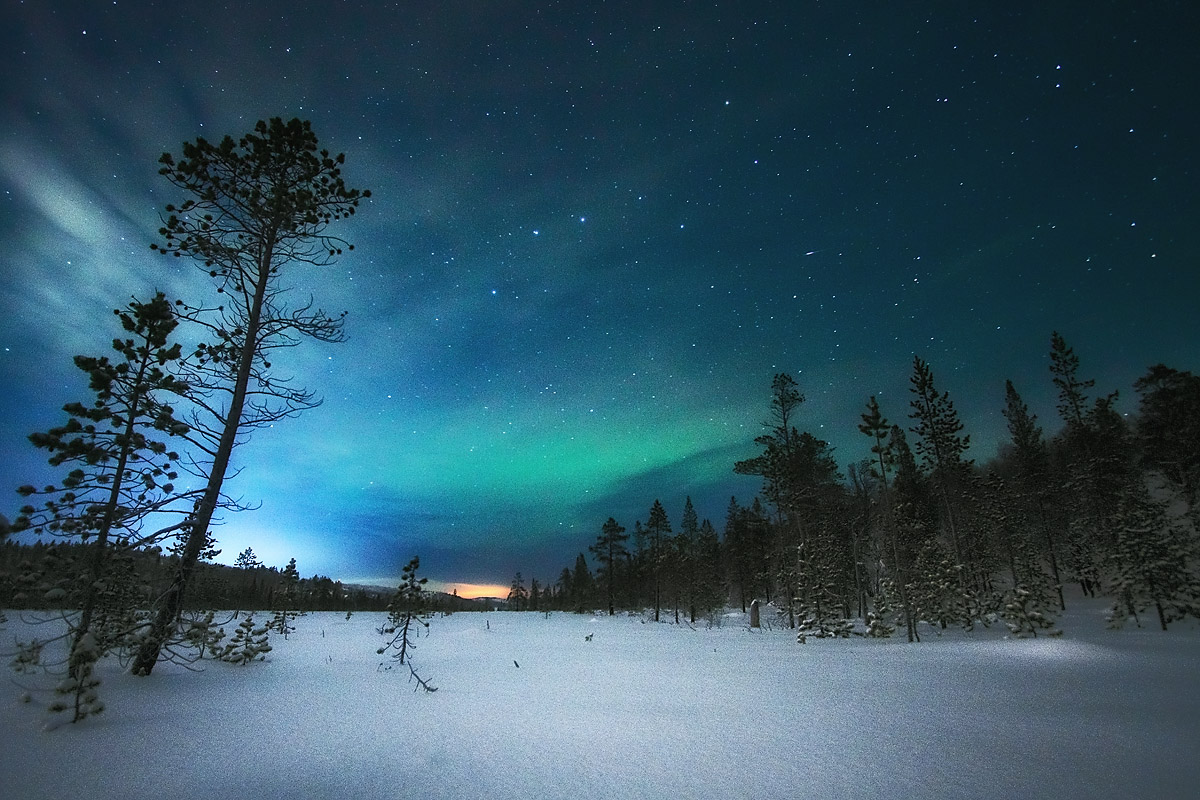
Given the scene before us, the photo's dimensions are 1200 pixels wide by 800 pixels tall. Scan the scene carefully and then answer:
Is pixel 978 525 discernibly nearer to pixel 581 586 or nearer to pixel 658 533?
pixel 658 533

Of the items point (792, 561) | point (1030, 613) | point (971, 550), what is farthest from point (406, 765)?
point (971, 550)

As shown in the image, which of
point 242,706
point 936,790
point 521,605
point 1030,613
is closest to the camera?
point 936,790

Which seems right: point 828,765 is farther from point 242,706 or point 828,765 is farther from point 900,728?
point 242,706

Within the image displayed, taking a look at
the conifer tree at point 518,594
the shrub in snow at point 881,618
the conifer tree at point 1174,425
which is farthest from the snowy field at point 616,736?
the conifer tree at point 518,594

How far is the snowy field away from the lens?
165 inches

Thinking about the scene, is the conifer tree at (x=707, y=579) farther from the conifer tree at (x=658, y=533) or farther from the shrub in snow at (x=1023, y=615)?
the shrub in snow at (x=1023, y=615)

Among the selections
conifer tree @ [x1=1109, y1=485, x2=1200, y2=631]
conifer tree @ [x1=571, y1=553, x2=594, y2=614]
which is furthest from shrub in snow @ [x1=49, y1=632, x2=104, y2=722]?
conifer tree @ [x1=571, y1=553, x2=594, y2=614]

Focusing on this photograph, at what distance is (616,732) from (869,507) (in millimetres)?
38650

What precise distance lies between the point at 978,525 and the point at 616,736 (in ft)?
125

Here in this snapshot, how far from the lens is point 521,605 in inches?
3659

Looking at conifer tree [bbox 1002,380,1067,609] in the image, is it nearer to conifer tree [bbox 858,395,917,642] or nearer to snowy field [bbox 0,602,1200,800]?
conifer tree [bbox 858,395,917,642]

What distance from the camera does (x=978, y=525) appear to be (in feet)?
106

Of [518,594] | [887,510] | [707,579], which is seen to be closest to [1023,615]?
[887,510]

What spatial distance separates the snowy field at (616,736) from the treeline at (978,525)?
11151mm
